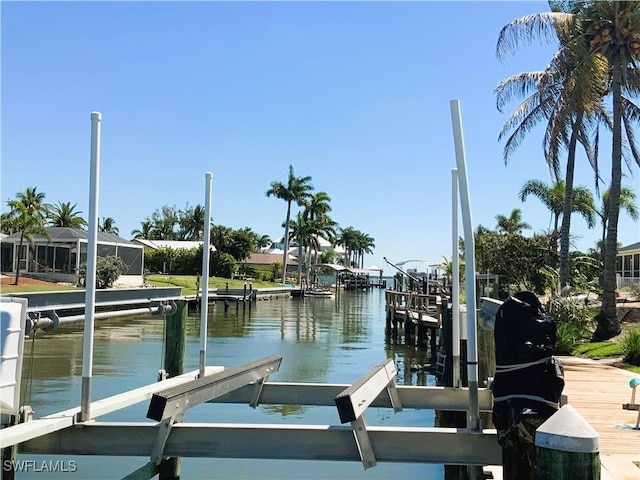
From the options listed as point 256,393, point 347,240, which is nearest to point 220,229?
point 347,240

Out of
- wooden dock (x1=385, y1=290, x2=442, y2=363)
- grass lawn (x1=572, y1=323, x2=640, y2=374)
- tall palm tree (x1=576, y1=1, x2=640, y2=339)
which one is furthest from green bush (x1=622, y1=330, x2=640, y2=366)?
wooden dock (x1=385, y1=290, x2=442, y2=363)

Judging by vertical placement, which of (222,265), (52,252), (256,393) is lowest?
(256,393)

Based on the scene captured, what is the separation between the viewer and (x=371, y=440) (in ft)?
15.8

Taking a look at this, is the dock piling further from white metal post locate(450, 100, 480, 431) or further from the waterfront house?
the waterfront house

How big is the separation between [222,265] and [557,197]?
39275 mm

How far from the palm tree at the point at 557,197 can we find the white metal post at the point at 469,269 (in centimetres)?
4007

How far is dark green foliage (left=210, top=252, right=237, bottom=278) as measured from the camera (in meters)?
71.2

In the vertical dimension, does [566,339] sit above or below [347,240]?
below

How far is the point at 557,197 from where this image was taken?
43.1 m

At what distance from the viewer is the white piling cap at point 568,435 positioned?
3.11m

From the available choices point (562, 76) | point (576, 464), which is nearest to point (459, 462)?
point (576, 464)

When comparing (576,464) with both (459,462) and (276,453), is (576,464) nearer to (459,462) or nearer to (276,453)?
(459,462)

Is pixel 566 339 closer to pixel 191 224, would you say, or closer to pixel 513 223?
pixel 513 223

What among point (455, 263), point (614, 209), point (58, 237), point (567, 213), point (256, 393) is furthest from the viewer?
point (58, 237)
